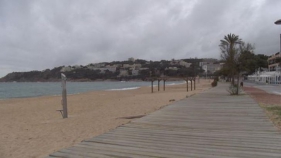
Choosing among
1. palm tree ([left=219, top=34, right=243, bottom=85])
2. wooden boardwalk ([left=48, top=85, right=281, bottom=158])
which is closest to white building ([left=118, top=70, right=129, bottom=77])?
palm tree ([left=219, top=34, right=243, bottom=85])

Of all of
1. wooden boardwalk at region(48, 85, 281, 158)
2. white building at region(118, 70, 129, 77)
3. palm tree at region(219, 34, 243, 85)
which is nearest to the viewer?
wooden boardwalk at region(48, 85, 281, 158)

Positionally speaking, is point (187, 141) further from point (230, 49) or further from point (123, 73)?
point (123, 73)

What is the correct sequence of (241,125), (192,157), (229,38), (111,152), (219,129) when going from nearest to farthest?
(192,157)
(111,152)
(219,129)
(241,125)
(229,38)

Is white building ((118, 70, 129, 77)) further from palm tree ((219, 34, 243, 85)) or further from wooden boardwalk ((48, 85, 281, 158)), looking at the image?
wooden boardwalk ((48, 85, 281, 158))

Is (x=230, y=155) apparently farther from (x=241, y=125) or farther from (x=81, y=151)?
(x=241, y=125)

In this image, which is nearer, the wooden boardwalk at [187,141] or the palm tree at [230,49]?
the wooden boardwalk at [187,141]

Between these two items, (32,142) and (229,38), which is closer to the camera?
(32,142)

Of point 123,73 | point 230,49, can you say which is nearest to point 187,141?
point 230,49

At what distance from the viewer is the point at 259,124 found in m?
6.88

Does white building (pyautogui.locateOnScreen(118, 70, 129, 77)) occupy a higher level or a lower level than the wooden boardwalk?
higher

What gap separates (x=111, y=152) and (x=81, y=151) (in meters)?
0.54

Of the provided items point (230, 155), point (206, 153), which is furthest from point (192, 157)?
point (230, 155)

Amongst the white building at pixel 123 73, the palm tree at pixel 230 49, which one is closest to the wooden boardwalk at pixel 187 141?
the palm tree at pixel 230 49

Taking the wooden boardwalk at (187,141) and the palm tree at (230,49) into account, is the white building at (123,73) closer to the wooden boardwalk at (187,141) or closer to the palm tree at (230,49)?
the palm tree at (230,49)
